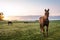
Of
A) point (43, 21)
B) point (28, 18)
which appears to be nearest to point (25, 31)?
point (28, 18)

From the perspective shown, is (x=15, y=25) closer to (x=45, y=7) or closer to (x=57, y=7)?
(x=45, y=7)

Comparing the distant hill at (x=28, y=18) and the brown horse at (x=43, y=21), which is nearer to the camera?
the brown horse at (x=43, y=21)

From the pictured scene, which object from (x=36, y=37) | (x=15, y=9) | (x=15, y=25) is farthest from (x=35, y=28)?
(x=15, y=9)

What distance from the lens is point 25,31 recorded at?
2.20m

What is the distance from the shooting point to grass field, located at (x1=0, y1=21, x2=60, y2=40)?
83.4 inches

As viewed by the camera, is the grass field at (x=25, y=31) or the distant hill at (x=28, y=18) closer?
the grass field at (x=25, y=31)

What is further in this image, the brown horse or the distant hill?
the distant hill

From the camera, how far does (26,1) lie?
2.32m

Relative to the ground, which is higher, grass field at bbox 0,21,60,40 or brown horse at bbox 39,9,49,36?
brown horse at bbox 39,9,49,36

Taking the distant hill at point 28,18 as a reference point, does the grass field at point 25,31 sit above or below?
below

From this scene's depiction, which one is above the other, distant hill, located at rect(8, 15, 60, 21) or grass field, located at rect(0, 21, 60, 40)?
distant hill, located at rect(8, 15, 60, 21)

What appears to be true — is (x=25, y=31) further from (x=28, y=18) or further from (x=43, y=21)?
(x=43, y=21)

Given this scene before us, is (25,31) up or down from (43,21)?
down

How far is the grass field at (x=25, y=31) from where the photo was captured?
2117 mm
